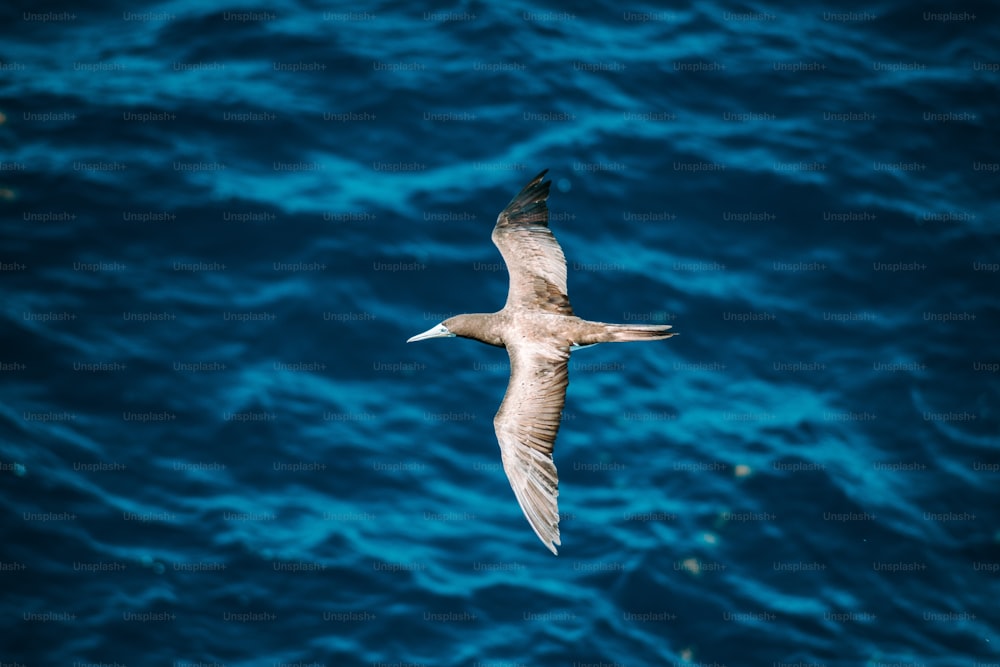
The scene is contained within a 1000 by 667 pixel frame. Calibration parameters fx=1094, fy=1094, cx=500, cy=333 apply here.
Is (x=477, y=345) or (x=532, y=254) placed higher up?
(x=532, y=254)

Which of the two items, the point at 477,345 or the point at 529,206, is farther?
the point at 477,345

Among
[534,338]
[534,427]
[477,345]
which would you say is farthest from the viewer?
[477,345]

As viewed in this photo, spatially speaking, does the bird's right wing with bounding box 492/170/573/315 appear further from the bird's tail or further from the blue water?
the blue water

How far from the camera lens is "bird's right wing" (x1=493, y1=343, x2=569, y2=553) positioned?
11.3m

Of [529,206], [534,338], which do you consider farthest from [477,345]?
[534,338]

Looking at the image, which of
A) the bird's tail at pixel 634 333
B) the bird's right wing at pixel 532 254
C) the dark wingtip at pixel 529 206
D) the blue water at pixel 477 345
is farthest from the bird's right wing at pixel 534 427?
the blue water at pixel 477 345

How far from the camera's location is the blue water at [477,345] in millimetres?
16641

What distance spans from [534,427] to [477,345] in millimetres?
7502

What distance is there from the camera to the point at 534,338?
13039mm

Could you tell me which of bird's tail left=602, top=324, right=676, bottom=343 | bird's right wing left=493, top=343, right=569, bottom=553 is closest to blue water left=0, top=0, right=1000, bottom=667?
bird's right wing left=493, top=343, right=569, bottom=553

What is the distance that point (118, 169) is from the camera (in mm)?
21344

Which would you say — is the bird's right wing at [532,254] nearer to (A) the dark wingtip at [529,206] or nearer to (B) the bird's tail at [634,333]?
(A) the dark wingtip at [529,206]

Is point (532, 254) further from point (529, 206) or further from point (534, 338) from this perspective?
point (534, 338)

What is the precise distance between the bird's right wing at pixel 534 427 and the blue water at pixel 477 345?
5307mm
